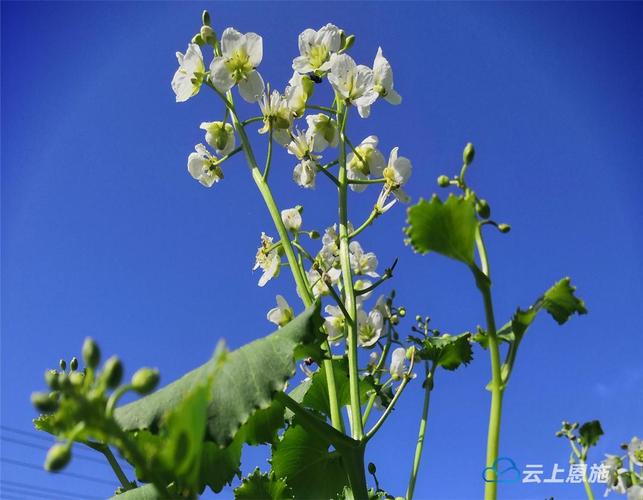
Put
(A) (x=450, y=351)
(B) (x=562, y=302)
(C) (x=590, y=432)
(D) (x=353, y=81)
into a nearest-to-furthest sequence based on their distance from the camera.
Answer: (B) (x=562, y=302) < (C) (x=590, y=432) < (A) (x=450, y=351) < (D) (x=353, y=81)

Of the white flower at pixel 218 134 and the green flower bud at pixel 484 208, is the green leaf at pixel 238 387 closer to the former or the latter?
the green flower bud at pixel 484 208

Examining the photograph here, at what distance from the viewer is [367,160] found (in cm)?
130

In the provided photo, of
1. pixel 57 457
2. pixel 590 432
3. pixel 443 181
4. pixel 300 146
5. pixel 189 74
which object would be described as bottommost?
pixel 57 457

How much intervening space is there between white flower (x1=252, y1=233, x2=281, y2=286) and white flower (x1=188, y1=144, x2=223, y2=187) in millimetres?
177

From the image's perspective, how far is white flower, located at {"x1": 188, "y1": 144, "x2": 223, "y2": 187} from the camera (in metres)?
1.36

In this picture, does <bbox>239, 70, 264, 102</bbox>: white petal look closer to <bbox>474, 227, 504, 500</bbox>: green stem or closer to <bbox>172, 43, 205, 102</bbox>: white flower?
<bbox>172, 43, 205, 102</bbox>: white flower

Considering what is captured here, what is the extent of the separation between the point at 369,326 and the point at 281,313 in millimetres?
186

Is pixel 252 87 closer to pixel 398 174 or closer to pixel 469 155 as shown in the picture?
pixel 398 174

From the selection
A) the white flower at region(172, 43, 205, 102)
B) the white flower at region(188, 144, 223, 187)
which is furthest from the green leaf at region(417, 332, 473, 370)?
the white flower at region(172, 43, 205, 102)

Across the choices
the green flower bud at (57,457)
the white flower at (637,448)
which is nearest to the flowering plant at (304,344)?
the green flower bud at (57,457)

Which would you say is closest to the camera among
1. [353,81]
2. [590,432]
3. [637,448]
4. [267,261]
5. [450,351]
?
[590,432]

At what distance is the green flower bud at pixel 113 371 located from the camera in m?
0.37

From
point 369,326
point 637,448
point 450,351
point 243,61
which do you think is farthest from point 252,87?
point 637,448

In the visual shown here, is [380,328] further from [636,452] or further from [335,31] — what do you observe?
[636,452]
